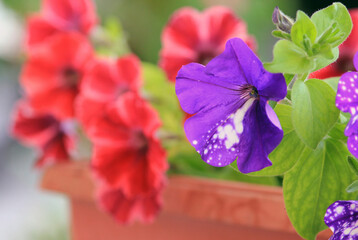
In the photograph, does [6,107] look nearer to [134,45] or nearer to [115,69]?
[134,45]

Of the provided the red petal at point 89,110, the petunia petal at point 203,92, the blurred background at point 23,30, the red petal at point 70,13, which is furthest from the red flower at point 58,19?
the blurred background at point 23,30

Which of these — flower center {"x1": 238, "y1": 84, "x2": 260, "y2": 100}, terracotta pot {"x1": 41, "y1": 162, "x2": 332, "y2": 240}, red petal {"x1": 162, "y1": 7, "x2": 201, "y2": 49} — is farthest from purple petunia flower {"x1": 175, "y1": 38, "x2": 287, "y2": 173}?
red petal {"x1": 162, "y1": 7, "x2": 201, "y2": 49}

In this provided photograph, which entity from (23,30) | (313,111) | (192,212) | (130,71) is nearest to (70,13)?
(130,71)

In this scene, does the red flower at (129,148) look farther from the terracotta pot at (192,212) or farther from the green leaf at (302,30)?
the green leaf at (302,30)

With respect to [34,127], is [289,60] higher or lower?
higher

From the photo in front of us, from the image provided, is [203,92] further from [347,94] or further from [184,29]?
[184,29]
